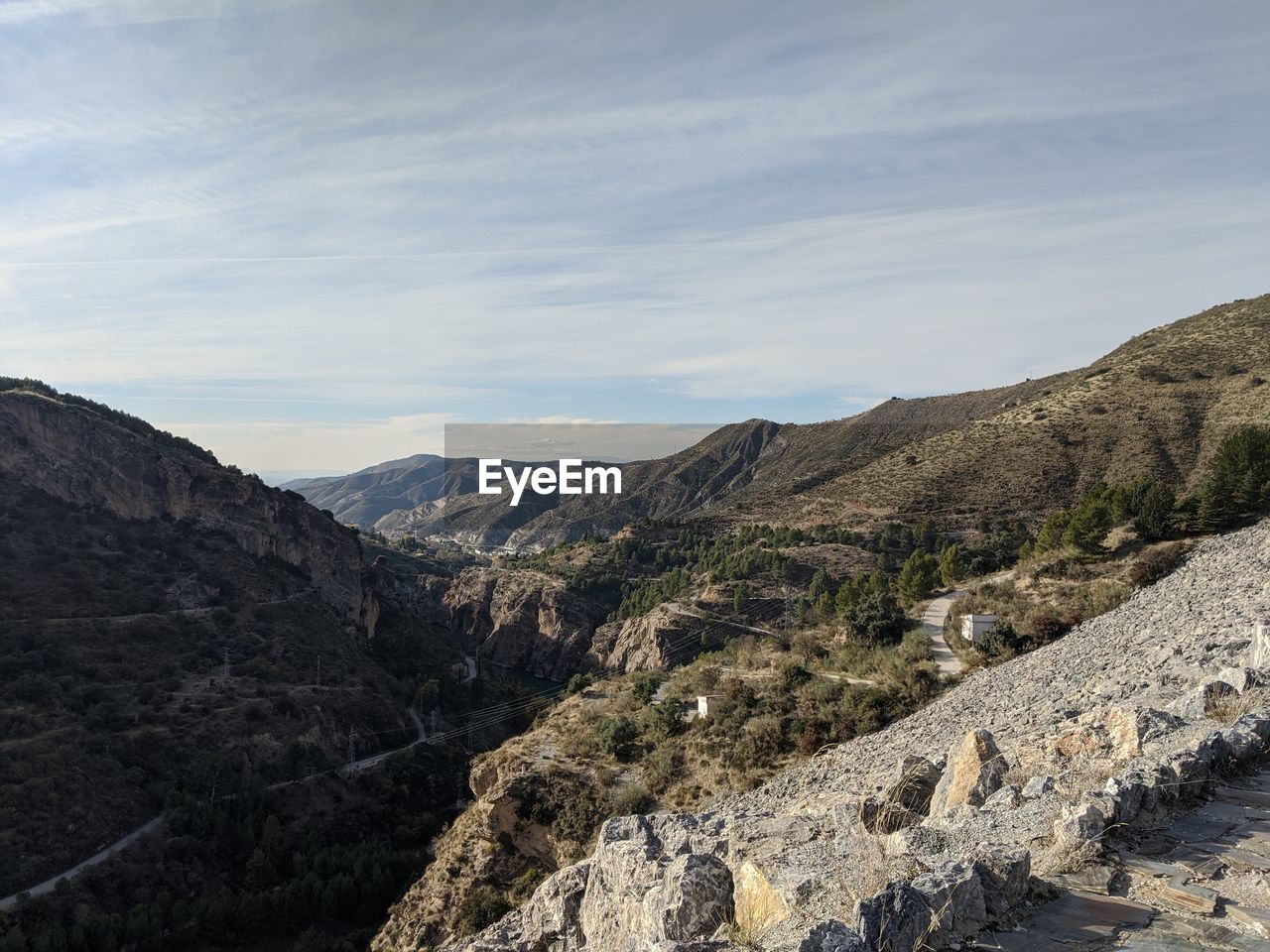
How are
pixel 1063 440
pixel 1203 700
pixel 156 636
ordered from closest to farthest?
pixel 1203 700
pixel 156 636
pixel 1063 440

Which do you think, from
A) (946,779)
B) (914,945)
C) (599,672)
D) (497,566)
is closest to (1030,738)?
(946,779)

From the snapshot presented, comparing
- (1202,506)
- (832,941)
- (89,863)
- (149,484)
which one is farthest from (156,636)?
(1202,506)

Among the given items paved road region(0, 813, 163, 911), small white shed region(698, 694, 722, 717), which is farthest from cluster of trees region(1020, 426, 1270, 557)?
paved road region(0, 813, 163, 911)

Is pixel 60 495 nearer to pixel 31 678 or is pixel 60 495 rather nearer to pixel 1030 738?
pixel 31 678

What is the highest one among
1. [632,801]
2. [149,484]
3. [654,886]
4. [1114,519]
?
[149,484]

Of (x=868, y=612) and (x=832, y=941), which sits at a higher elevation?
(x=832, y=941)

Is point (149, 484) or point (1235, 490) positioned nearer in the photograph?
point (1235, 490)

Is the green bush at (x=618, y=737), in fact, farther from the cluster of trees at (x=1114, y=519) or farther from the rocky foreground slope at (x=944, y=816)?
the cluster of trees at (x=1114, y=519)

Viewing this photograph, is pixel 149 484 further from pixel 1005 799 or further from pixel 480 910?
pixel 1005 799
